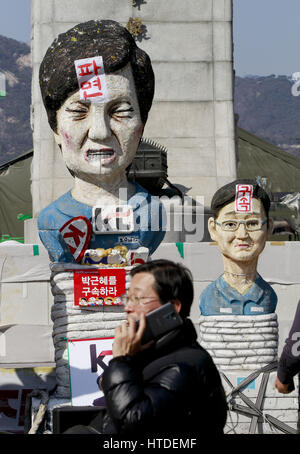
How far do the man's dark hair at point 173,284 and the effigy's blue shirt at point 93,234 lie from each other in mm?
2322

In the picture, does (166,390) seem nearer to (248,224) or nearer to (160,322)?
(160,322)

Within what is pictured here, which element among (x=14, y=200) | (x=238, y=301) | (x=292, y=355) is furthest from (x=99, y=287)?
(x=14, y=200)

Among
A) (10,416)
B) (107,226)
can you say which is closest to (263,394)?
(107,226)

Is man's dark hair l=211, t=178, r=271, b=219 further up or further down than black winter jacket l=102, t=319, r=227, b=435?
further up

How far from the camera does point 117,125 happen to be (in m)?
5.40

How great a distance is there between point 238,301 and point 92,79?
177 cm

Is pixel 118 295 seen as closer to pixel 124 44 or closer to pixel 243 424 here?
pixel 243 424

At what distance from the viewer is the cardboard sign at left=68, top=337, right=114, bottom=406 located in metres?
4.86

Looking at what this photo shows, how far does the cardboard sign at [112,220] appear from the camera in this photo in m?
5.28

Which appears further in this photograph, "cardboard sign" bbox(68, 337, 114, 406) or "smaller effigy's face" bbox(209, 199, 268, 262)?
"smaller effigy's face" bbox(209, 199, 268, 262)

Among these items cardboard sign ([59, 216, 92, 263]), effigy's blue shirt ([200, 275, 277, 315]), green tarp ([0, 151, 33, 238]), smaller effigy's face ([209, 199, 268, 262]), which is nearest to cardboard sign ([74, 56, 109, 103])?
cardboard sign ([59, 216, 92, 263])

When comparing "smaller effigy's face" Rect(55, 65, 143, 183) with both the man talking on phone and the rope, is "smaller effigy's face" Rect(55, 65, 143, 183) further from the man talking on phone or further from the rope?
the man talking on phone

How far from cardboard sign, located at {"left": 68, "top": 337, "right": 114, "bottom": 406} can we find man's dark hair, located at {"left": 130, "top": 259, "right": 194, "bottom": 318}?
79.3 inches

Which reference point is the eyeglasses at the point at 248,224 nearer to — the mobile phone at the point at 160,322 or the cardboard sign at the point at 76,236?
the cardboard sign at the point at 76,236
